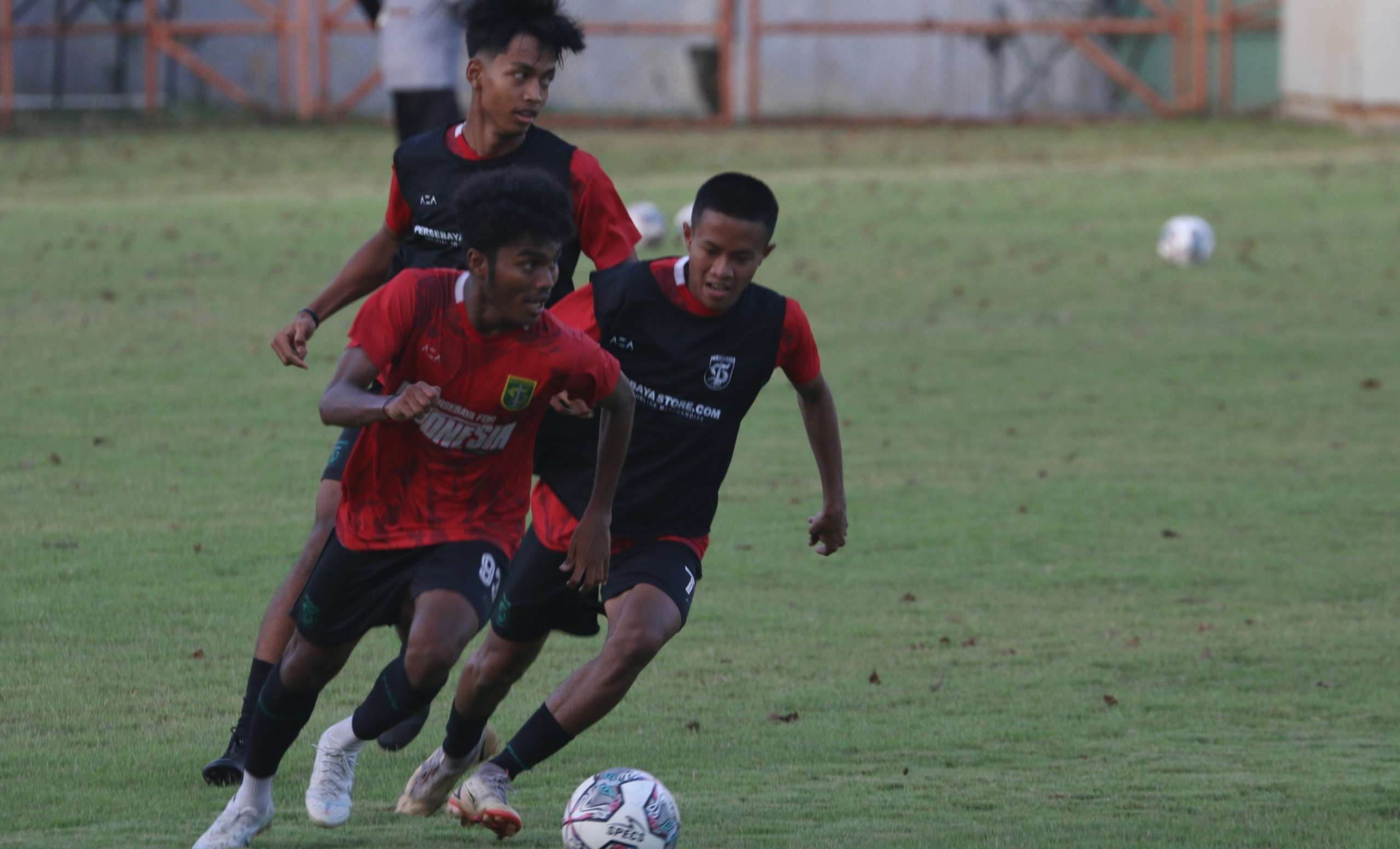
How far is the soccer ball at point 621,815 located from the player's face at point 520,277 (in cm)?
112

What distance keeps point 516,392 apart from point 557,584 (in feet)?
2.11

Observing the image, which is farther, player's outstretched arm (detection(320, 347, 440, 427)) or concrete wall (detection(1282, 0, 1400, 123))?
concrete wall (detection(1282, 0, 1400, 123))

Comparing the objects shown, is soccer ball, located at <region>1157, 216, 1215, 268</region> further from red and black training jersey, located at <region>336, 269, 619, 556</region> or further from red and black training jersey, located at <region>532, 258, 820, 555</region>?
red and black training jersey, located at <region>336, 269, 619, 556</region>

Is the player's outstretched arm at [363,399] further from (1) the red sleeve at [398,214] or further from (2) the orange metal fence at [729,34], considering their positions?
(2) the orange metal fence at [729,34]

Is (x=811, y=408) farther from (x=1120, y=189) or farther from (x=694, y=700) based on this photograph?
(x=1120, y=189)

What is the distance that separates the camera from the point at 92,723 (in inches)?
217

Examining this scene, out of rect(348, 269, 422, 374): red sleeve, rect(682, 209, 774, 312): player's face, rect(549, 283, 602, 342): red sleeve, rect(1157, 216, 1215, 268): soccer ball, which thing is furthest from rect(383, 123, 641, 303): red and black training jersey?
rect(1157, 216, 1215, 268): soccer ball

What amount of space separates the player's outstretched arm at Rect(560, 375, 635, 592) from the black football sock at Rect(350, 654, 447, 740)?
444 millimetres

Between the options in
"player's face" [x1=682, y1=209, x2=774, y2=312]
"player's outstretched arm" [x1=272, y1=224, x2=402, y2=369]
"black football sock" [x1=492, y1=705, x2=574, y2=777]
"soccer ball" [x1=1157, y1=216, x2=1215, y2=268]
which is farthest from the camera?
"soccer ball" [x1=1157, y1=216, x2=1215, y2=268]

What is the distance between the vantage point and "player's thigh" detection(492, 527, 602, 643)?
4918mm

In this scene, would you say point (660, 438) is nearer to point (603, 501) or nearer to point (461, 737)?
point (603, 501)

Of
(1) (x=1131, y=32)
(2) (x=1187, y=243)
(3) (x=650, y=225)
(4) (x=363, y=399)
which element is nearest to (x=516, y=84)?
(4) (x=363, y=399)

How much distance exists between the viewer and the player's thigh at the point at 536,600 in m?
A: 4.92

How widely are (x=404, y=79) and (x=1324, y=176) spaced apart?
12808 mm
